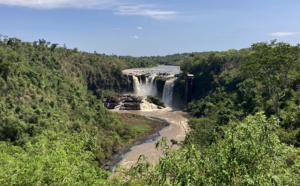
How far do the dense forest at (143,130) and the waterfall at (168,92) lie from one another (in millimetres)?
2400

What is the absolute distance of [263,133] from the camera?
22.8 feet

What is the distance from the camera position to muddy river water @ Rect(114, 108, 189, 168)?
34.8 meters

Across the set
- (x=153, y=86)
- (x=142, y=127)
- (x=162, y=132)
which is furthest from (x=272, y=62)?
(x=153, y=86)

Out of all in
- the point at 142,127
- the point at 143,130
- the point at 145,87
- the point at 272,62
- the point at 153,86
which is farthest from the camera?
the point at 145,87

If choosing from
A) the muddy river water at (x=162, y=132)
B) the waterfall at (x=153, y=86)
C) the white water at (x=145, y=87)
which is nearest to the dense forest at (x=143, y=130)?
the muddy river water at (x=162, y=132)

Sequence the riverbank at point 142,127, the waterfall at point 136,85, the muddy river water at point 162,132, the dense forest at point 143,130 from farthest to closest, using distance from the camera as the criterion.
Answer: the waterfall at point 136,85 < the riverbank at point 142,127 < the muddy river water at point 162,132 < the dense forest at point 143,130

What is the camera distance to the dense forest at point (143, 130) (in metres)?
6.79

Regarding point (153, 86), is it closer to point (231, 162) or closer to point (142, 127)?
point (142, 127)

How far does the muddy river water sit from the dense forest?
2159 mm

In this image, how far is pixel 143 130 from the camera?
150 feet

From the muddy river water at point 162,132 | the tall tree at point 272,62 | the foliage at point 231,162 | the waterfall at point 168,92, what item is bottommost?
the muddy river water at point 162,132

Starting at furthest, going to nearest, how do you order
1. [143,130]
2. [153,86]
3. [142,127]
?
[153,86], [142,127], [143,130]

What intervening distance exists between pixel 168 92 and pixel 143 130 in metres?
20.2

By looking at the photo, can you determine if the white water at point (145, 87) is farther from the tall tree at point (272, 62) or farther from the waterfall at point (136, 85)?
the tall tree at point (272, 62)
